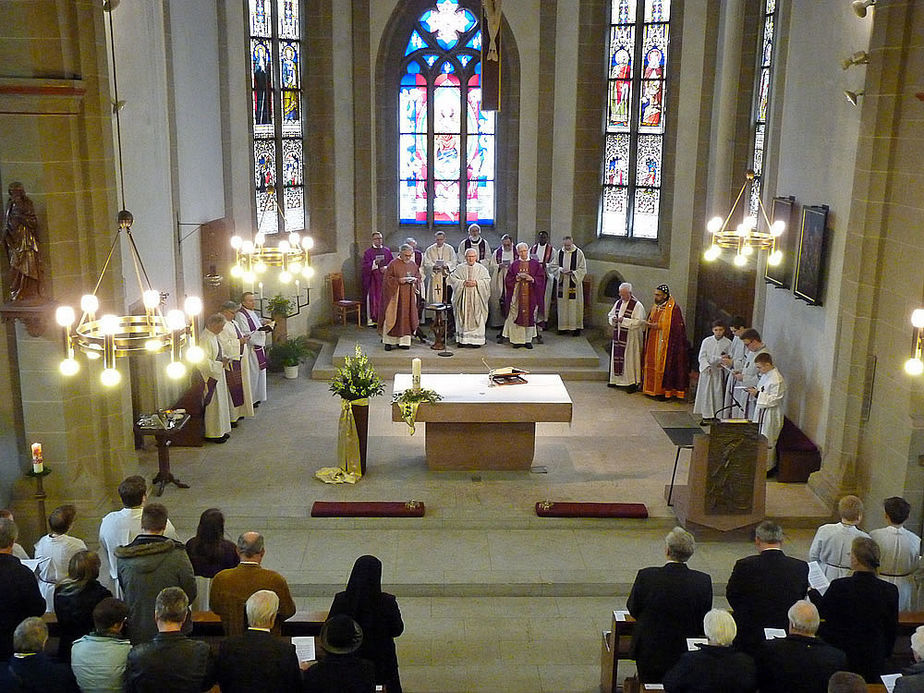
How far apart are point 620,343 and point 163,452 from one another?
722cm

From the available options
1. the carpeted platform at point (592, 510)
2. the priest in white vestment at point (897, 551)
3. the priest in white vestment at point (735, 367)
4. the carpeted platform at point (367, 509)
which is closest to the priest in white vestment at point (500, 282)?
the priest in white vestment at point (735, 367)

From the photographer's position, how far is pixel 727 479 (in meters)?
10.5

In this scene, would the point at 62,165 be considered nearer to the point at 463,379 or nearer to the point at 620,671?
the point at 463,379

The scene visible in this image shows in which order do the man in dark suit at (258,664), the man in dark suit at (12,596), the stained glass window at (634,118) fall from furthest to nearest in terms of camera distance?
1. the stained glass window at (634,118)
2. the man in dark suit at (12,596)
3. the man in dark suit at (258,664)

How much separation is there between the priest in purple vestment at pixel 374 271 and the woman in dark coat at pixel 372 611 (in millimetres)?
11543

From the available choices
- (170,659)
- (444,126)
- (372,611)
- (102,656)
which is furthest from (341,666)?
(444,126)

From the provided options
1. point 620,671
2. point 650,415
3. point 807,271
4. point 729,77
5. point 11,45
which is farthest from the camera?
point 729,77

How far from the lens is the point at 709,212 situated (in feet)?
56.1

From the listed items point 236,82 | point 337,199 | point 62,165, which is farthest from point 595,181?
point 62,165

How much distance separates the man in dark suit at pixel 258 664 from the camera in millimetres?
5902

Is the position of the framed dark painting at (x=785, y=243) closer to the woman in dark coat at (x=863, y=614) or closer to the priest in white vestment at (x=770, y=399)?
the priest in white vestment at (x=770, y=399)

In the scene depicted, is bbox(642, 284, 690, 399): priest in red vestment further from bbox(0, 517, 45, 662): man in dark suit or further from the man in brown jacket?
bbox(0, 517, 45, 662): man in dark suit

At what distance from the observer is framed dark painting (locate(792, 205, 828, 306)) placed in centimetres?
1170

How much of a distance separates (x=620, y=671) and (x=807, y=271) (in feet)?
18.6
